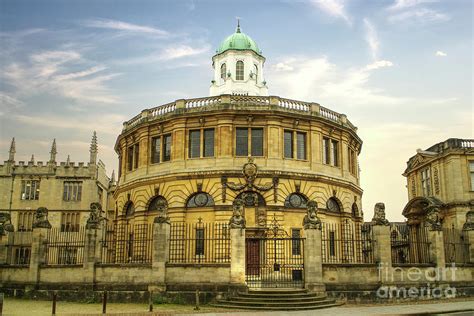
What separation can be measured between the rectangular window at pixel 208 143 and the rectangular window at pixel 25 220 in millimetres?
32723

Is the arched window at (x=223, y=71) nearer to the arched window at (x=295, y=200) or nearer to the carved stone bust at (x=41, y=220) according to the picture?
the arched window at (x=295, y=200)

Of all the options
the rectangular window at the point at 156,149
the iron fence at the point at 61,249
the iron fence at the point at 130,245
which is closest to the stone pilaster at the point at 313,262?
the iron fence at the point at 61,249

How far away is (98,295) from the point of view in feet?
78.1

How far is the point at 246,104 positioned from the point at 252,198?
6615 mm

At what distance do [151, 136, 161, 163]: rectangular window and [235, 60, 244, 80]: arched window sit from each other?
18.1 metres

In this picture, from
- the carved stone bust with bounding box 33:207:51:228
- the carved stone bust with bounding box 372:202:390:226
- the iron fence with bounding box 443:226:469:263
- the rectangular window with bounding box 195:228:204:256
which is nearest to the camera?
the carved stone bust with bounding box 372:202:390:226

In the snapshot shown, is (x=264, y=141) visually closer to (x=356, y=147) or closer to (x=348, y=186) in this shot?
(x=348, y=186)

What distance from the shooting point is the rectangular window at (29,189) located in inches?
2272

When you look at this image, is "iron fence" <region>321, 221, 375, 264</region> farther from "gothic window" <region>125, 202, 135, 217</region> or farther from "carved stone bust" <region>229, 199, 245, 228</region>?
"gothic window" <region>125, 202, 135, 217</region>

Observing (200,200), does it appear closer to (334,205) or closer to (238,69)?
(334,205)

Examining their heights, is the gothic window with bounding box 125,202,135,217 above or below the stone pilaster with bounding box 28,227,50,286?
above

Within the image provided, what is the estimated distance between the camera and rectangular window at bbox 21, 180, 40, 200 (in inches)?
2272

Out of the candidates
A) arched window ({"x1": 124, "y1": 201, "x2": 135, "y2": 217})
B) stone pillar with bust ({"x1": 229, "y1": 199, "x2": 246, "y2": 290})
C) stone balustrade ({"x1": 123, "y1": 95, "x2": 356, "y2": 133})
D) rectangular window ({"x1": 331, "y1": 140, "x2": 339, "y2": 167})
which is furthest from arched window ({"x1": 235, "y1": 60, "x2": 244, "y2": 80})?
stone pillar with bust ({"x1": 229, "y1": 199, "x2": 246, "y2": 290})

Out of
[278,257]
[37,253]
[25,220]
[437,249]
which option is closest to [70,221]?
[25,220]
